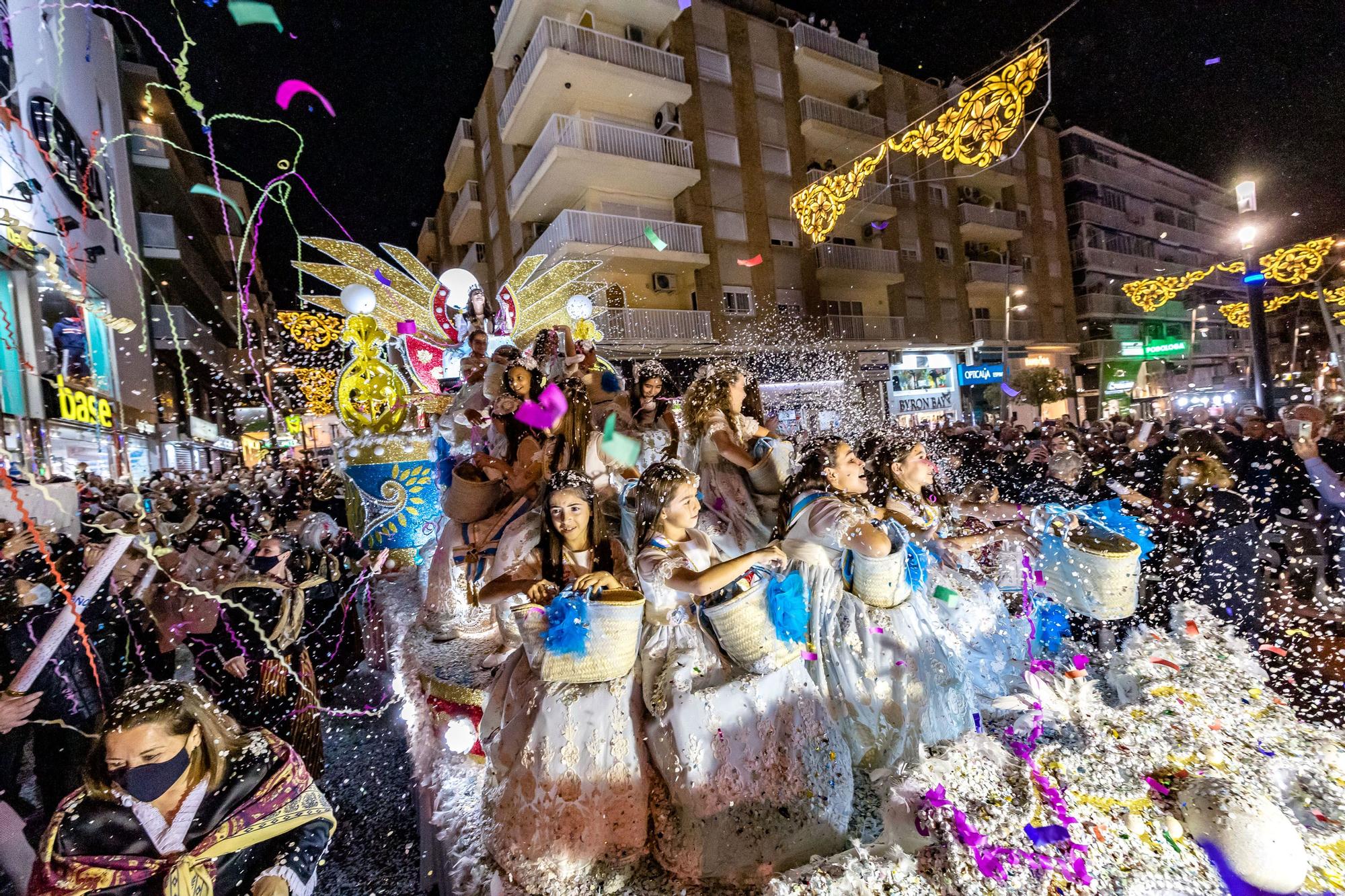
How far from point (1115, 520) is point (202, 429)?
3011 cm

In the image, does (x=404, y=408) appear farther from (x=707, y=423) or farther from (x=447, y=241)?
(x=447, y=241)

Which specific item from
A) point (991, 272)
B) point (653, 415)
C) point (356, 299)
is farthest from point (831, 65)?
point (653, 415)

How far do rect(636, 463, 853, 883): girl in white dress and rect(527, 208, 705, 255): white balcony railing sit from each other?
14.2 metres

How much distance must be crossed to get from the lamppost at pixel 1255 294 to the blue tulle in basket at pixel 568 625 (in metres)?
9.81

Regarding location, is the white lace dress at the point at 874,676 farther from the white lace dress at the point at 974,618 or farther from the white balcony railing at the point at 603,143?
the white balcony railing at the point at 603,143

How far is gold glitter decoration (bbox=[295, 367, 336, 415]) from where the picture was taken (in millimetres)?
8562

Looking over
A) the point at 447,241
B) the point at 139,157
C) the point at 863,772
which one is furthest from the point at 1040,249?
the point at 139,157

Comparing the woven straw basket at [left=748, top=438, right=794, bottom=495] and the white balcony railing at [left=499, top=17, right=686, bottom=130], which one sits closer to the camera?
the woven straw basket at [left=748, top=438, right=794, bottom=495]

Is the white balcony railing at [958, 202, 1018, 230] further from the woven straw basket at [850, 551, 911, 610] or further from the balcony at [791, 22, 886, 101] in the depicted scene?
the woven straw basket at [850, 551, 911, 610]

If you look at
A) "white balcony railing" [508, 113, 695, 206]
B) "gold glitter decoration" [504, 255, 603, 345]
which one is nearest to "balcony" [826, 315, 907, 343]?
"white balcony railing" [508, 113, 695, 206]

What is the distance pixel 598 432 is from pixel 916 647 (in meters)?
2.24

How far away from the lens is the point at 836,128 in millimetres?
19516

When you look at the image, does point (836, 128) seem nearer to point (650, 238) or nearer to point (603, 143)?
point (650, 238)

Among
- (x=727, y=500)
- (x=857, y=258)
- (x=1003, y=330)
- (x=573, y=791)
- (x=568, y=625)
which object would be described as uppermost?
(x=857, y=258)
